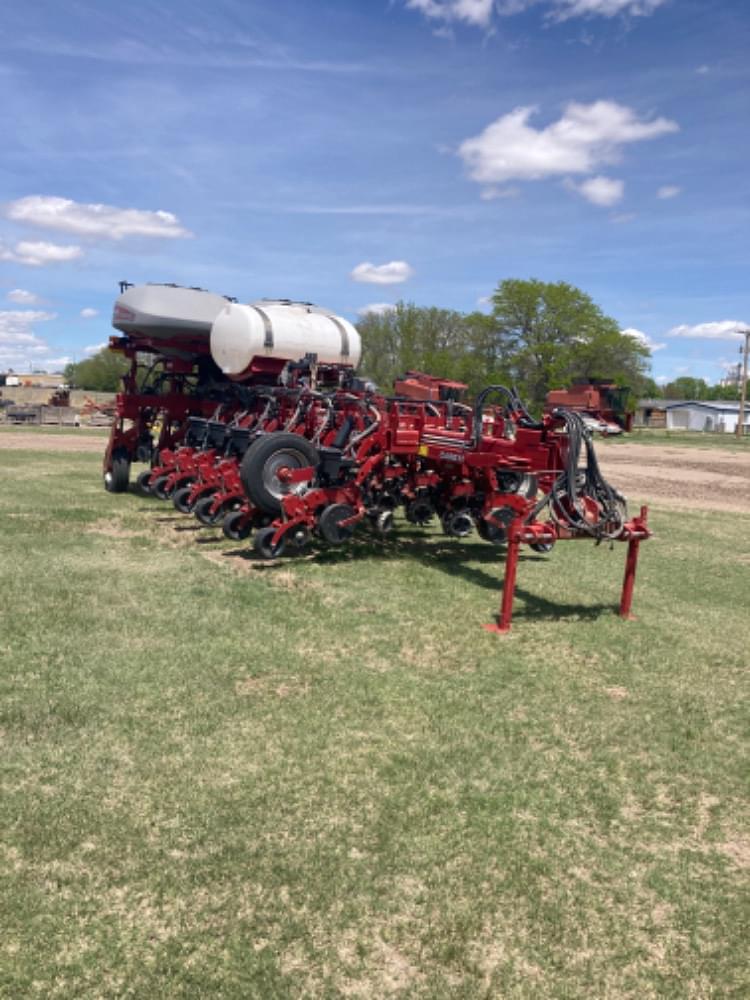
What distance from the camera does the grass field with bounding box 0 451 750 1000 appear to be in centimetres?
277

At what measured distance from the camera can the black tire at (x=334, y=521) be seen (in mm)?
8312

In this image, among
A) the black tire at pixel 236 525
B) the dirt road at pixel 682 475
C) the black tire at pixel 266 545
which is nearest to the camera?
the black tire at pixel 266 545

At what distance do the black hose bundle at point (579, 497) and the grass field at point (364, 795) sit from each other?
81 cm

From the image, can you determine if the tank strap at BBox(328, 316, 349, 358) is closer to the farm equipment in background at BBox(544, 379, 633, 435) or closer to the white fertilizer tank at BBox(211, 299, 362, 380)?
the white fertilizer tank at BBox(211, 299, 362, 380)

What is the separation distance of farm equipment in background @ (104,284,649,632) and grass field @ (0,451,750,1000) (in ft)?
3.82

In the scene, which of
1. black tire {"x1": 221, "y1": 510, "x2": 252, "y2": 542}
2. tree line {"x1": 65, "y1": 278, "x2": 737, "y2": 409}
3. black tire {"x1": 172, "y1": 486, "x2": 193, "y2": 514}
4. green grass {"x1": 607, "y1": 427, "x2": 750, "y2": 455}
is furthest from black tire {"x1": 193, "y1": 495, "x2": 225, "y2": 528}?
tree line {"x1": 65, "y1": 278, "x2": 737, "y2": 409}

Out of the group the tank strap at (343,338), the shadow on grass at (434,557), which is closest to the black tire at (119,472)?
the shadow on grass at (434,557)

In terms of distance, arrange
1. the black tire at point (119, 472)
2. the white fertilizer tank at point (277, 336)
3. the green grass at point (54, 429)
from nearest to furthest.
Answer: the white fertilizer tank at point (277, 336) < the black tire at point (119, 472) < the green grass at point (54, 429)

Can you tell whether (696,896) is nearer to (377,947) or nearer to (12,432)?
(377,947)

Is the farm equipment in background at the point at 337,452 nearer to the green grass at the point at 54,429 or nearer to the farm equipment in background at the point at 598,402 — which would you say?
the green grass at the point at 54,429

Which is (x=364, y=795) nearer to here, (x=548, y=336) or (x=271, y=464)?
(x=271, y=464)

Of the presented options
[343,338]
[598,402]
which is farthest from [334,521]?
[598,402]

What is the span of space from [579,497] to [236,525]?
4.05 metres

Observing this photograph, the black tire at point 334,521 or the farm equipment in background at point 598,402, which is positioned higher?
the farm equipment in background at point 598,402
